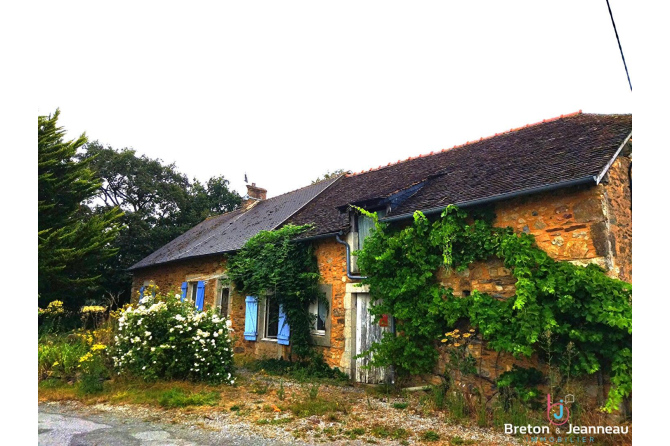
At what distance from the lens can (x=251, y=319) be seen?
11.0 m

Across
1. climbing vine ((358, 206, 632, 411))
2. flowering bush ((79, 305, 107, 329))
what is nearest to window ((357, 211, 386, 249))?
climbing vine ((358, 206, 632, 411))

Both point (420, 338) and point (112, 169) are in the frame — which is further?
point (112, 169)

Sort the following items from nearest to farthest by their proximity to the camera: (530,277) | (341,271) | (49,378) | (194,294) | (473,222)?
(530,277) < (473,222) < (49,378) < (341,271) < (194,294)

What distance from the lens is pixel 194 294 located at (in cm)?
1372

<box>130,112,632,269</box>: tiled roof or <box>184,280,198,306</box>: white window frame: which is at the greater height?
<box>130,112,632,269</box>: tiled roof

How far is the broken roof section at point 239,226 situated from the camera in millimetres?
12969

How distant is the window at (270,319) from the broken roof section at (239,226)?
72.0 inches

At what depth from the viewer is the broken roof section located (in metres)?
13.0

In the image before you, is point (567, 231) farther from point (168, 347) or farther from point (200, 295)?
point (200, 295)

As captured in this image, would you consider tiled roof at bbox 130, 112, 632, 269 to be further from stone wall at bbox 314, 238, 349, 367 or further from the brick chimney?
the brick chimney

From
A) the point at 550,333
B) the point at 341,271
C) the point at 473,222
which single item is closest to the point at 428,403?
the point at 550,333

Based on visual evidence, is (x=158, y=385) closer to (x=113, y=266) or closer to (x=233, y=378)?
(x=233, y=378)

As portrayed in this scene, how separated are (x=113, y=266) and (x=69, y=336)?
1090cm

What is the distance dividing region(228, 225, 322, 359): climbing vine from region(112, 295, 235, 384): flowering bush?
208 cm
